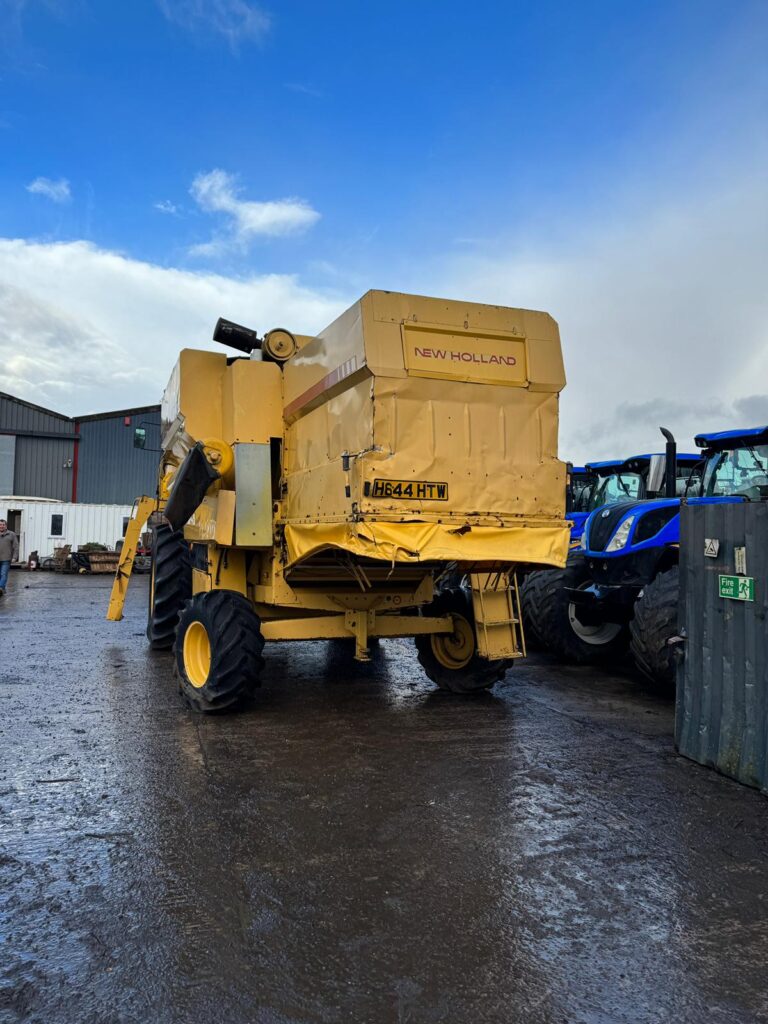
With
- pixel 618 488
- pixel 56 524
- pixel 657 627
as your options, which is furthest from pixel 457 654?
pixel 56 524

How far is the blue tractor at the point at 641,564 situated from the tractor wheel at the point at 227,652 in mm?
3519

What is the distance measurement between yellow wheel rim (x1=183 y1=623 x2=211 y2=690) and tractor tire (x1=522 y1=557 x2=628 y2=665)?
4169 millimetres

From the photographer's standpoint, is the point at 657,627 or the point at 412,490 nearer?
the point at 412,490

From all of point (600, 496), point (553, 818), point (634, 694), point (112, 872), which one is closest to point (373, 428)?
point (553, 818)

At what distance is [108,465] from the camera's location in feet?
113

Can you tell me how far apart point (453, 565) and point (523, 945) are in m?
3.44

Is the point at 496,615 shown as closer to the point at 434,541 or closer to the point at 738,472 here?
the point at 434,541

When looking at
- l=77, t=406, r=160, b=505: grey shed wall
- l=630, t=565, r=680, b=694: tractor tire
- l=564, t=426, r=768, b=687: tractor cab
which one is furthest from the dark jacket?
l=77, t=406, r=160, b=505: grey shed wall

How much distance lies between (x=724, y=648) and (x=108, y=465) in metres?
33.0

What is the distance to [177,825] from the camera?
13.3 ft

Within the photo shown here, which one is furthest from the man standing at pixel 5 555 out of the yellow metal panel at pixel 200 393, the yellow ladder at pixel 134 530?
the yellow metal panel at pixel 200 393

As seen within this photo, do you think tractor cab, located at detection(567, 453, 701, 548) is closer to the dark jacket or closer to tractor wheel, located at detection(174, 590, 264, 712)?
tractor wheel, located at detection(174, 590, 264, 712)

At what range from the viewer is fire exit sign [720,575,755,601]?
4.88m

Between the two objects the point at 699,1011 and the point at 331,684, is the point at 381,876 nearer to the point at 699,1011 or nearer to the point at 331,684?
the point at 699,1011
